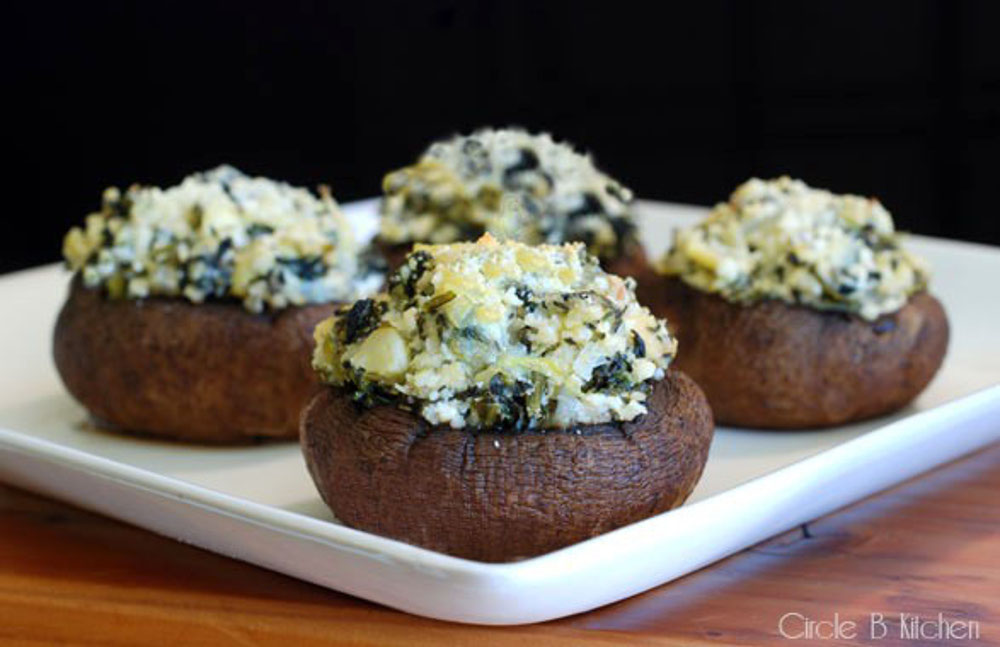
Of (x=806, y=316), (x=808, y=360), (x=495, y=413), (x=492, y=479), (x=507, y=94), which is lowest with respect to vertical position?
(x=507, y=94)

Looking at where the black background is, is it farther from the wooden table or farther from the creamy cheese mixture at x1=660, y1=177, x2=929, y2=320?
the wooden table

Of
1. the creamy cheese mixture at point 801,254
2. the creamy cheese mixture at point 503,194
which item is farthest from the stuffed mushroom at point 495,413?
the creamy cheese mixture at point 503,194

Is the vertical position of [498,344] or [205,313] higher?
[498,344]

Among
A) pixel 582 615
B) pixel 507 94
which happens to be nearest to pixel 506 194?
pixel 582 615

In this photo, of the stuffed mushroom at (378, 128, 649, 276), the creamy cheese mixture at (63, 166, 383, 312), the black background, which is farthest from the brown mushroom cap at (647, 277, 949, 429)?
the black background

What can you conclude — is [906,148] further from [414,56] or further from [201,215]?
[201,215]

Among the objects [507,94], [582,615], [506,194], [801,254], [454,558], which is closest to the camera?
[454,558]

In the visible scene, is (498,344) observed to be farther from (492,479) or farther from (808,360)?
(808,360)
